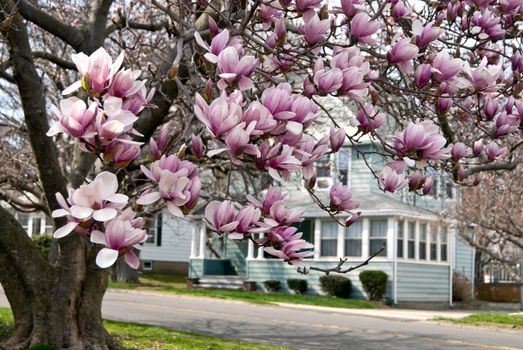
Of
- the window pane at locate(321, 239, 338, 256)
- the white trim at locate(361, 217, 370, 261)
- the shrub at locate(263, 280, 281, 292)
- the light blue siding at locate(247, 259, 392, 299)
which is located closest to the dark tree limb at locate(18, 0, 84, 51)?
the light blue siding at locate(247, 259, 392, 299)

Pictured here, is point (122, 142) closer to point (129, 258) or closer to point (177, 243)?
point (129, 258)

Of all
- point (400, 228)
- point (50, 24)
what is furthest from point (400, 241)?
point (50, 24)

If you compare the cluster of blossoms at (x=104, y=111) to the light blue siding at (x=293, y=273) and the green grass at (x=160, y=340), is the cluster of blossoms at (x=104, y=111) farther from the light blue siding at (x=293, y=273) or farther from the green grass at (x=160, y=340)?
the light blue siding at (x=293, y=273)

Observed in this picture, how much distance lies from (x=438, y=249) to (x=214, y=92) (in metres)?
24.6

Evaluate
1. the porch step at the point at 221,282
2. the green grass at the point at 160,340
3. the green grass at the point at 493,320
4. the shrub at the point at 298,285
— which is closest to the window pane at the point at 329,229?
the shrub at the point at 298,285

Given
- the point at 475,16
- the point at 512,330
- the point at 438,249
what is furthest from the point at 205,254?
the point at 475,16

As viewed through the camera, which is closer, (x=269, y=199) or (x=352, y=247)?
(x=269, y=199)

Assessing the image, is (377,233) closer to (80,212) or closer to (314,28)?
(314,28)

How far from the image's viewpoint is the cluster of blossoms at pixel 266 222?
2697 millimetres

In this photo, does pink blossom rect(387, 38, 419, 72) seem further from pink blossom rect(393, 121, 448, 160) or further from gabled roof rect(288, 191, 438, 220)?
gabled roof rect(288, 191, 438, 220)

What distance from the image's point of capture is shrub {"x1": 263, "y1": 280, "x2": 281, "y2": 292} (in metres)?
26.5

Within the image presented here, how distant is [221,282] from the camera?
28.5 m

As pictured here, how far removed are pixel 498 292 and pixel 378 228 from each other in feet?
23.6

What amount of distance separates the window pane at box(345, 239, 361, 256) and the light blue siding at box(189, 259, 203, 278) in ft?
22.9
